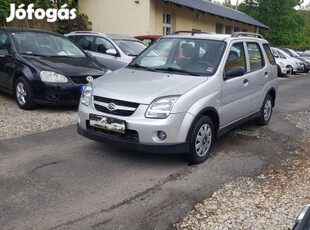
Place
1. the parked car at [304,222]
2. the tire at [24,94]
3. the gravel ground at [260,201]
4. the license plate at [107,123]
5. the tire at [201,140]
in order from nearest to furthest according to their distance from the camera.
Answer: the parked car at [304,222]
the gravel ground at [260,201]
the license plate at [107,123]
the tire at [201,140]
the tire at [24,94]

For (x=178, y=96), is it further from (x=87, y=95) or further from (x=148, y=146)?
(x=87, y=95)

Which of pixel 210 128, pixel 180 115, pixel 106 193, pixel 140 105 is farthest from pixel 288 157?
pixel 106 193

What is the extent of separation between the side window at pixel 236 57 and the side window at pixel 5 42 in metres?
4.87

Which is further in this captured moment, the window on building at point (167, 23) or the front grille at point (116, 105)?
the window on building at point (167, 23)

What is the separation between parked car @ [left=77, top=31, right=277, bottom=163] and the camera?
442cm

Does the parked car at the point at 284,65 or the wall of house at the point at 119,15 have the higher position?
the wall of house at the point at 119,15

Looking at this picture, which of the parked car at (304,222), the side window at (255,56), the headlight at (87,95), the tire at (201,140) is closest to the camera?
the parked car at (304,222)

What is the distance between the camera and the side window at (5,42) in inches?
318

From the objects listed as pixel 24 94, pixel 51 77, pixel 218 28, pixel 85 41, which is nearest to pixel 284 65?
pixel 218 28

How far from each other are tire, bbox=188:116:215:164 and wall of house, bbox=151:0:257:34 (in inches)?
569

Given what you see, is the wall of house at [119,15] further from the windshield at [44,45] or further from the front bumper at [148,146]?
the front bumper at [148,146]

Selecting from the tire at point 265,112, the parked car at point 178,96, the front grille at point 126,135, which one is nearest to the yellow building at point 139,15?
the tire at point 265,112

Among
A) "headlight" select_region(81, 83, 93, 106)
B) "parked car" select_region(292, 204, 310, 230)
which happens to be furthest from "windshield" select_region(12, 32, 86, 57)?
"parked car" select_region(292, 204, 310, 230)

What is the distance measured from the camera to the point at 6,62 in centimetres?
800
